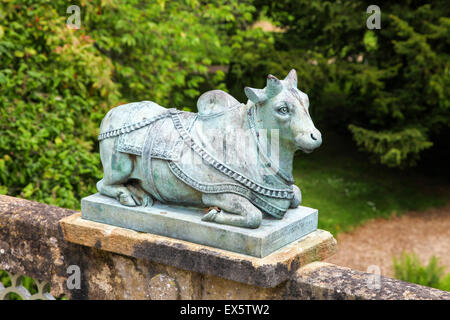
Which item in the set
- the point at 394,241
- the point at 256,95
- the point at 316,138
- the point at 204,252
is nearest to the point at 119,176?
the point at 204,252

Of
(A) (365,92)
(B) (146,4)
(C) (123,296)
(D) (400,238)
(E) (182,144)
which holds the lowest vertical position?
(D) (400,238)

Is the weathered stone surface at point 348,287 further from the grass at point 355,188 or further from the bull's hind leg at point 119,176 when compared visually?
the grass at point 355,188

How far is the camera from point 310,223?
2.71 metres

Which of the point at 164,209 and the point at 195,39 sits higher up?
the point at 195,39

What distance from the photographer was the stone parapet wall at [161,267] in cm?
237

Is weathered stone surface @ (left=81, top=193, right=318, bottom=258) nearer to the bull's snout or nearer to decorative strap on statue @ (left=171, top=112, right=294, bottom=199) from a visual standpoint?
decorative strap on statue @ (left=171, top=112, right=294, bottom=199)

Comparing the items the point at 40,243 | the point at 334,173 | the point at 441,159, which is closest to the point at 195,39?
the point at 334,173

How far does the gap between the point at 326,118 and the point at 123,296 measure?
8097mm

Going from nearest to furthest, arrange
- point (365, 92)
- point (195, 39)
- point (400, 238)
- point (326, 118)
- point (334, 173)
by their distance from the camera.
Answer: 1. point (195, 39)
2. point (400, 238)
3. point (365, 92)
4. point (334, 173)
5. point (326, 118)

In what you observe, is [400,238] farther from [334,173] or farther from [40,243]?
[40,243]

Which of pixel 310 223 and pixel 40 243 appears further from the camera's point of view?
pixel 40 243

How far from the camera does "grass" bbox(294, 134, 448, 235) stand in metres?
7.76

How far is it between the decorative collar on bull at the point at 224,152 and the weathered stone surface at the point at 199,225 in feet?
0.13

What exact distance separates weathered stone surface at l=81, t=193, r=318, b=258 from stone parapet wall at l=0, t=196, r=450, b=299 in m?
0.04
